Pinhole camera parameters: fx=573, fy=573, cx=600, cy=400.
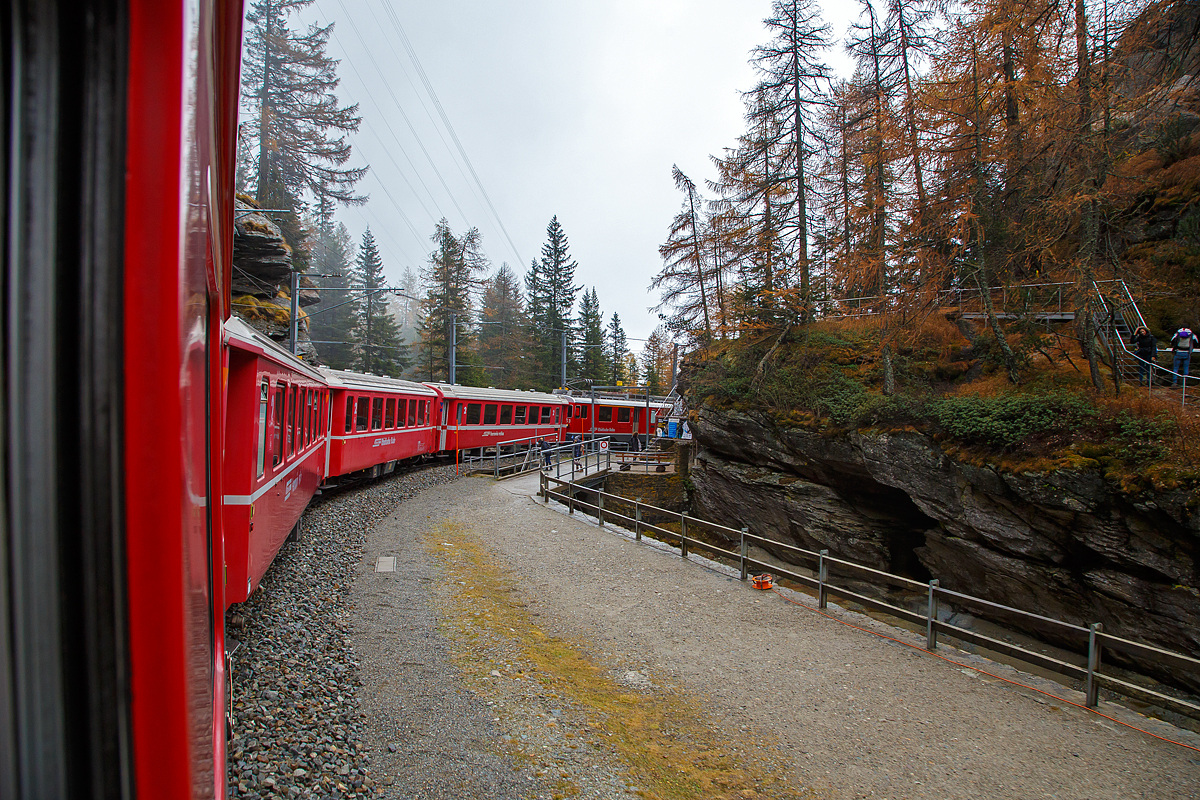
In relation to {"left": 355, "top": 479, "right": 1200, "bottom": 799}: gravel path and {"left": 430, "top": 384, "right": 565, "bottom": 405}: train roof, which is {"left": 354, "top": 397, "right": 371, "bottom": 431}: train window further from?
{"left": 430, "top": 384, "right": 565, "bottom": 405}: train roof

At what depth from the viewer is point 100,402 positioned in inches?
24.7

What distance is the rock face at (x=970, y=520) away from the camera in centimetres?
1001

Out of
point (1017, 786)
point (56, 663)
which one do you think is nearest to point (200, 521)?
point (56, 663)

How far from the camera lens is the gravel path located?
185 inches

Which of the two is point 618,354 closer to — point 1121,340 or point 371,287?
point 371,287

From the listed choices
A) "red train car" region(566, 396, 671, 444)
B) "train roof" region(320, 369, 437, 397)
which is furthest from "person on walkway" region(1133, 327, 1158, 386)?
"red train car" region(566, 396, 671, 444)

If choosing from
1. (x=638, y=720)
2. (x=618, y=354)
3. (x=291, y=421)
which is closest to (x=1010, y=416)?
(x=638, y=720)

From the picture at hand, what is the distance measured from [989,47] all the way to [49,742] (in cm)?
1869

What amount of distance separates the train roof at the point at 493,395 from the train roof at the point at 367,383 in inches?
58.3

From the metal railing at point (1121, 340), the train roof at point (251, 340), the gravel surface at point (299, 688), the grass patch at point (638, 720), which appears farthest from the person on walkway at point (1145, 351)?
the train roof at point (251, 340)

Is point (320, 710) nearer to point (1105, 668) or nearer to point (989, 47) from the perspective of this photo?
point (1105, 668)

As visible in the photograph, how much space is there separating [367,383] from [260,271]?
9.87 meters

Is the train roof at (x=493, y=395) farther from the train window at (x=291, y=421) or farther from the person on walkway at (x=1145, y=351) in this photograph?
the person on walkway at (x=1145, y=351)

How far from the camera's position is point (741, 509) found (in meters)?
19.7
